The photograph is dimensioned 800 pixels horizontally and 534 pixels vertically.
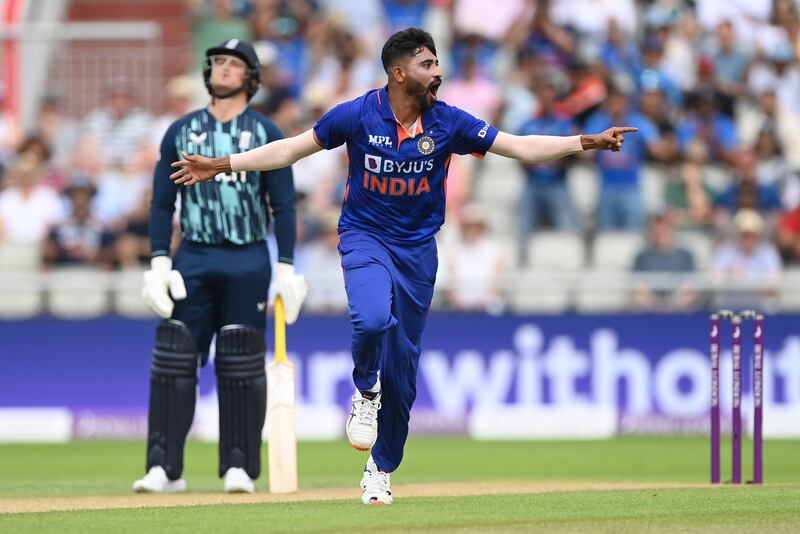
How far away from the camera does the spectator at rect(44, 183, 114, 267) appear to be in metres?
15.3

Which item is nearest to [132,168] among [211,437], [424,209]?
[211,437]

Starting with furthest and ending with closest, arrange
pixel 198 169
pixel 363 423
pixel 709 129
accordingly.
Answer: pixel 709 129 → pixel 198 169 → pixel 363 423

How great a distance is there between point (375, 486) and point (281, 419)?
1.51 m

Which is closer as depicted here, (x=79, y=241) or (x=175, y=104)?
(x=79, y=241)

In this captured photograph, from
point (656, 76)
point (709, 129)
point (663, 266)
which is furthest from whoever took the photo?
point (656, 76)

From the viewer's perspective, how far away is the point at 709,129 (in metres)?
17.2

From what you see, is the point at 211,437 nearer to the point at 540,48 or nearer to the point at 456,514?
the point at 540,48

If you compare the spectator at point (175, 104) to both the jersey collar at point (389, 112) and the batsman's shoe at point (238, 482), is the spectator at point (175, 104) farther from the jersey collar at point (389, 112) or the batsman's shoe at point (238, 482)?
the jersey collar at point (389, 112)

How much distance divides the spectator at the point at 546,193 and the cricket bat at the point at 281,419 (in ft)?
23.1

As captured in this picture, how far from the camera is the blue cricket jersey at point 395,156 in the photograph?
7809 mm

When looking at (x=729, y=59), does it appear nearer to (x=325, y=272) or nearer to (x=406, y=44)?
(x=325, y=272)

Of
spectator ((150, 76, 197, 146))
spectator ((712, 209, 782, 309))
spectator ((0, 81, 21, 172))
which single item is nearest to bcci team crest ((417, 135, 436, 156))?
spectator ((712, 209, 782, 309))

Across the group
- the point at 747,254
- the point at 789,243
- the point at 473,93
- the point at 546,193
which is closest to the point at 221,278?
the point at 546,193

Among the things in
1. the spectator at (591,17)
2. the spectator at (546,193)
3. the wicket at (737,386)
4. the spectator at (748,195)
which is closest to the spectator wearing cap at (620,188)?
the spectator at (546,193)
